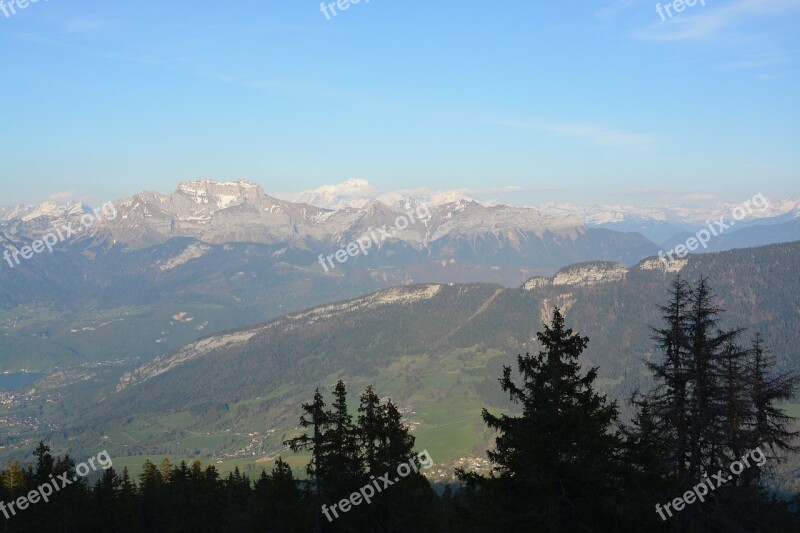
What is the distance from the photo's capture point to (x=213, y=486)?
66.4 meters

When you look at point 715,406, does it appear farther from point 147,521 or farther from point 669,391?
point 147,521

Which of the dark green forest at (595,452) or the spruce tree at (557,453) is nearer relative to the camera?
the spruce tree at (557,453)

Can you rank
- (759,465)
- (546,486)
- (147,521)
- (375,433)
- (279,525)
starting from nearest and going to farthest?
(546,486), (759,465), (375,433), (279,525), (147,521)

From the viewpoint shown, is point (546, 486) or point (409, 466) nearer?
point (546, 486)

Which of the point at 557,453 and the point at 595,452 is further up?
the point at 557,453

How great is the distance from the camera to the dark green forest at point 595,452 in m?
23.5

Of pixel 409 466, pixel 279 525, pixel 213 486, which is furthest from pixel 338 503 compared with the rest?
pixel 213 486

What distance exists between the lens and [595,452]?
24.0m

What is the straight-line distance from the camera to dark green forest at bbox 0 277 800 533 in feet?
77.1

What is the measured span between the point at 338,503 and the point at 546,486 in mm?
16108

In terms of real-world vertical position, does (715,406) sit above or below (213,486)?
above

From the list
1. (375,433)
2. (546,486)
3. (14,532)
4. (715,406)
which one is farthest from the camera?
(14,532)

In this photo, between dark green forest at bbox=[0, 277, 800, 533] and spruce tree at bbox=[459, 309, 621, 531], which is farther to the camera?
dark green forest at bbox=[0, 277, 800, 533]

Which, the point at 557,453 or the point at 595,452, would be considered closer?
the point at 557,453
